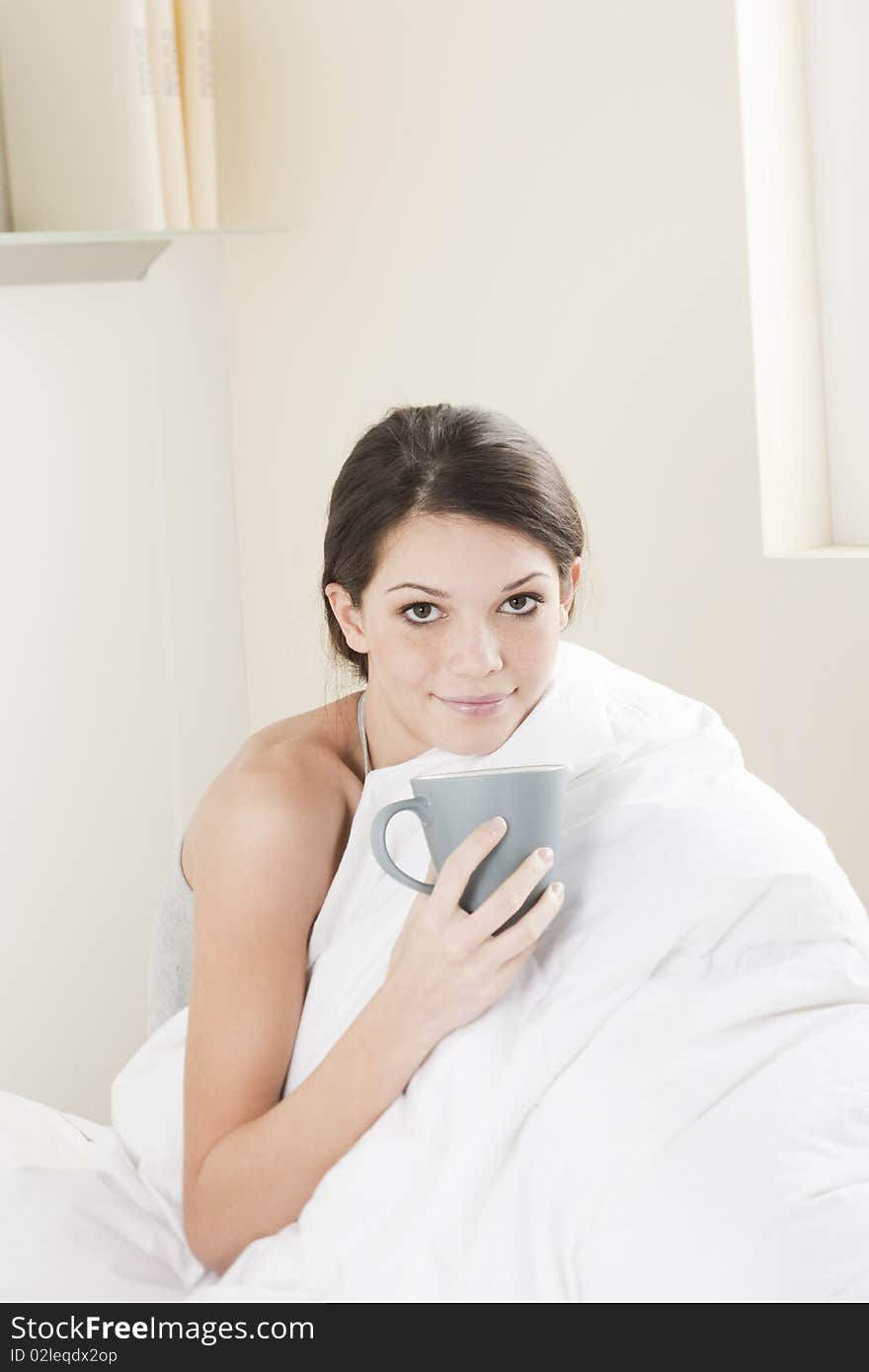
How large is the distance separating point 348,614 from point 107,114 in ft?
3.57

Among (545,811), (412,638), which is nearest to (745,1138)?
(545,811)

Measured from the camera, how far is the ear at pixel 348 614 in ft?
3.82

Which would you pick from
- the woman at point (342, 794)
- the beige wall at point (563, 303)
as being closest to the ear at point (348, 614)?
the woman at point (342, 794)

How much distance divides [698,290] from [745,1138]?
3.37 feet

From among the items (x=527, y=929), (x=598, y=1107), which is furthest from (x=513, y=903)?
(x=598, y=1107)

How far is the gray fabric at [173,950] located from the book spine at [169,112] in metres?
1.04

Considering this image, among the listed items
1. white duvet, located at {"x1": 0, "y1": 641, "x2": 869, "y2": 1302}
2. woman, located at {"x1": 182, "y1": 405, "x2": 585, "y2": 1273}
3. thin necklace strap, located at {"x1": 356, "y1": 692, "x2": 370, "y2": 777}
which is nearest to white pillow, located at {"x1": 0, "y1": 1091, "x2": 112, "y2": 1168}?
white duvet, located at {"x1": 0, "y1": 641, "x2": 869, "y2": 1302}

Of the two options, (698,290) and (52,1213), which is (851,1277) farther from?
(698,290)

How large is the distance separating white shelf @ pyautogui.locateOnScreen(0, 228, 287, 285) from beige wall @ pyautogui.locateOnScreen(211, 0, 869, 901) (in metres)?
0.16

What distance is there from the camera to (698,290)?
1622 millimetres

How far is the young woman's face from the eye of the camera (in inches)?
41.7

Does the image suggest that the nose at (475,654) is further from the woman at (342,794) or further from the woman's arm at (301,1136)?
the woman's arm at (301,1136)

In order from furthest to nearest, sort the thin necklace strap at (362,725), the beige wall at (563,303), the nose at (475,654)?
the beige wall at (563,303)
the thin necklace strap at (362,725)
the nose at (475,654)

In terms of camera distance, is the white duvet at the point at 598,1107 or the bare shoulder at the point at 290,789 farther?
the bare shoulder at the point at 290,789
